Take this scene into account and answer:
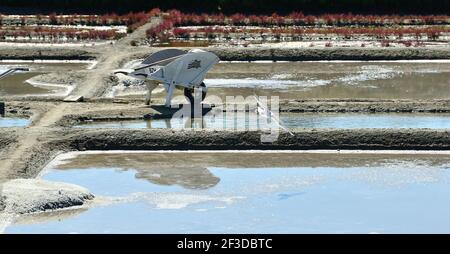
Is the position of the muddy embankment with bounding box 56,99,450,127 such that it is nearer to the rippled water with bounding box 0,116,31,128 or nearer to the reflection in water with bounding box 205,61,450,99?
the rippled water with bounding box 0,116,31,128

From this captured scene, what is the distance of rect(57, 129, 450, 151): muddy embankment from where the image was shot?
22047mm

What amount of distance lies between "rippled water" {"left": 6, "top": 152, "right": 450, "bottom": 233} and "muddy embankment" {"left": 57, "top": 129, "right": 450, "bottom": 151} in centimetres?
39

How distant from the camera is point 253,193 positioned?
18.5 meters

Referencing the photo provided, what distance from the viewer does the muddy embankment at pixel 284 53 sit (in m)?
34.1

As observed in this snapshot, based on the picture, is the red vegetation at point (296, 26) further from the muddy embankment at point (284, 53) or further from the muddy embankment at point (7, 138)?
the muddy embankment at point (7, 138)

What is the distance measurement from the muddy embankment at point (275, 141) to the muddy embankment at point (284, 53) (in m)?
11.7

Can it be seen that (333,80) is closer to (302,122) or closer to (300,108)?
(300,108)

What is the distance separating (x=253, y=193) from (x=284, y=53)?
52.8 feet

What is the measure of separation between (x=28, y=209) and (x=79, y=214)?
0.68 meters

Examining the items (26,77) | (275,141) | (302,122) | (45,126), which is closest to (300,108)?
(302,122)

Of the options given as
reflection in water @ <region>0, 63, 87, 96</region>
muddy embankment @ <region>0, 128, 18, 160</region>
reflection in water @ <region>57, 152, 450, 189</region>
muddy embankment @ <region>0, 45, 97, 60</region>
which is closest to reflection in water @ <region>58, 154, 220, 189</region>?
reflection in water @ <region>57, 152, 450, 189</region>

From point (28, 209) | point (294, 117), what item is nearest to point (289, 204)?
point (28, 209)

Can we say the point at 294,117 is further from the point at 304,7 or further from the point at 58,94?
the point at 304,7

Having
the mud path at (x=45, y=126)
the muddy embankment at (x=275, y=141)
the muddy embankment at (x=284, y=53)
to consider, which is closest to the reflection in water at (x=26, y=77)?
the mud path at (x=45, y=126)
